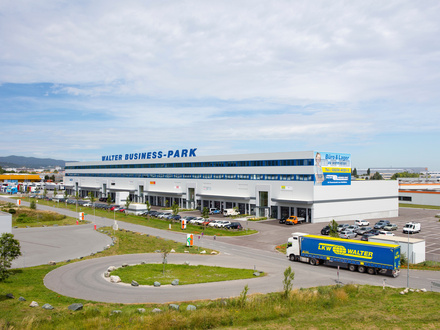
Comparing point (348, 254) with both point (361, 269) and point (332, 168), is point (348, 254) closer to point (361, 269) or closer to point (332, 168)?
point (361, 269)

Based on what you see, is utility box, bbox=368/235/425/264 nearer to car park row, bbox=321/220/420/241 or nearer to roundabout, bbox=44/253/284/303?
roundabout, bbox=44/253/284/303

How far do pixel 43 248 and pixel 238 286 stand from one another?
2729 centimetres

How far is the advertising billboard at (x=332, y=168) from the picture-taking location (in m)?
68.5

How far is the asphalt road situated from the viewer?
87.7 ft

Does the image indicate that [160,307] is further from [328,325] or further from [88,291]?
[328,325]

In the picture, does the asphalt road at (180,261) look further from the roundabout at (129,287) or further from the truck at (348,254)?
the truck at (348,254)

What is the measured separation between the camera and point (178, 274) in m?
32.4

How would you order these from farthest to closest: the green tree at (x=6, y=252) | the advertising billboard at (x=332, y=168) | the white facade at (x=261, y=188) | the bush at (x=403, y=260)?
the white facade at (x=261, y=188)
the advertising billboard at (x=332, y=168)
the bush at (x=403, y=260)
the green tree at (x=6, y=252)

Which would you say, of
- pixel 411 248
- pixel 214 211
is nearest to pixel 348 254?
pixel 411 248

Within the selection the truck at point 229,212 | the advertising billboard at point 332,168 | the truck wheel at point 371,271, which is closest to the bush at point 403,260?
the truck wheel at point 371,271

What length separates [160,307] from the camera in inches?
910

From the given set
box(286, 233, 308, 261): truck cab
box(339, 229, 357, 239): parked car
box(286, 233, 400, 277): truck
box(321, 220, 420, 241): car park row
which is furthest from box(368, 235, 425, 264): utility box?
box(339, 229, 357, 239): parked car

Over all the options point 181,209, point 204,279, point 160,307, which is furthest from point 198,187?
point 160,307

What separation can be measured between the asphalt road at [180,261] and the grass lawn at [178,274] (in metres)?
1.27
